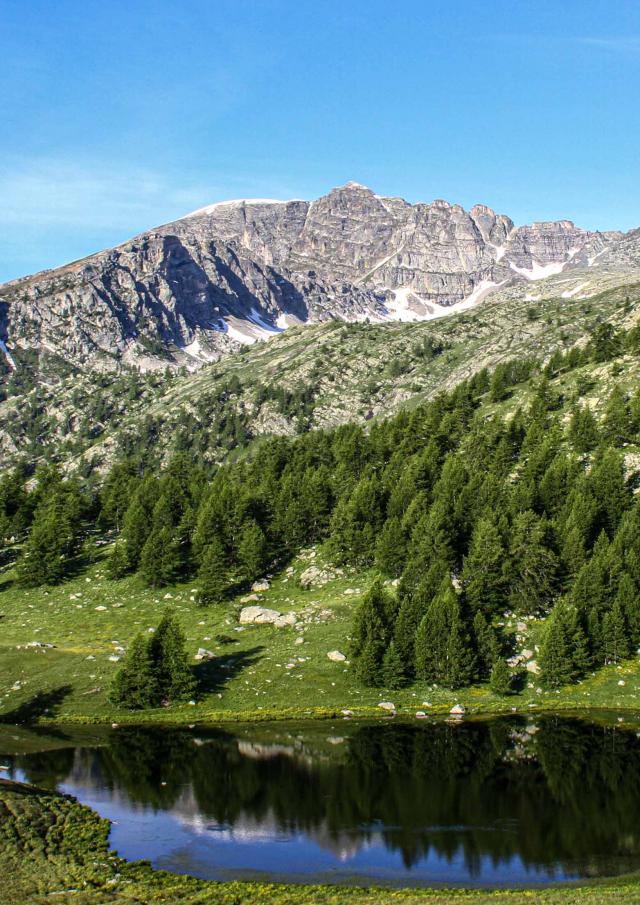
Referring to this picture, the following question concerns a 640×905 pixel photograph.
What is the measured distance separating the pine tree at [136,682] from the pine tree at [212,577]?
28359 mm

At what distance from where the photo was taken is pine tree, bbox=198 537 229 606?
105062mm

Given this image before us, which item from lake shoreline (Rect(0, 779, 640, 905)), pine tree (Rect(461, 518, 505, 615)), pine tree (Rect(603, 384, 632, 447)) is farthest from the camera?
pine tree (Rect(603, 384, 632, 447))

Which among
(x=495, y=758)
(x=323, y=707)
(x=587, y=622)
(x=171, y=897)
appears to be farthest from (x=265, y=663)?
(x=171, y=897)

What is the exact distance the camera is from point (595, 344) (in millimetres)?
178125

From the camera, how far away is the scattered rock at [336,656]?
84750mm

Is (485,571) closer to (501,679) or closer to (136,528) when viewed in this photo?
(501,679)

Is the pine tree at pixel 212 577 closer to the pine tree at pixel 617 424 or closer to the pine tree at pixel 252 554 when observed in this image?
the pine tree at pixel 252 554

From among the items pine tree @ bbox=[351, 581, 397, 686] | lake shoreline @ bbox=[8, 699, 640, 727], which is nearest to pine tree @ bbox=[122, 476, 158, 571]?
lake shoreline @ bbox=[8, 699, 640, 727]

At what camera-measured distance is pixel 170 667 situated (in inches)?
3034

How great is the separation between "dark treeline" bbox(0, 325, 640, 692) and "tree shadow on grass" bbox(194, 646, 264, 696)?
13.9 metres

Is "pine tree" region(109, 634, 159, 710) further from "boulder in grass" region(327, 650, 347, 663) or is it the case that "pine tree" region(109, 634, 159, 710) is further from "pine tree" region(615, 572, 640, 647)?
"pine tree" region(615, 572, 640, 647)

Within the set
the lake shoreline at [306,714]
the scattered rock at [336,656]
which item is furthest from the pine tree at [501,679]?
the scattered rock at [336,656]

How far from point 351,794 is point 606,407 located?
10978cm

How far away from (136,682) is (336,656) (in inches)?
927
